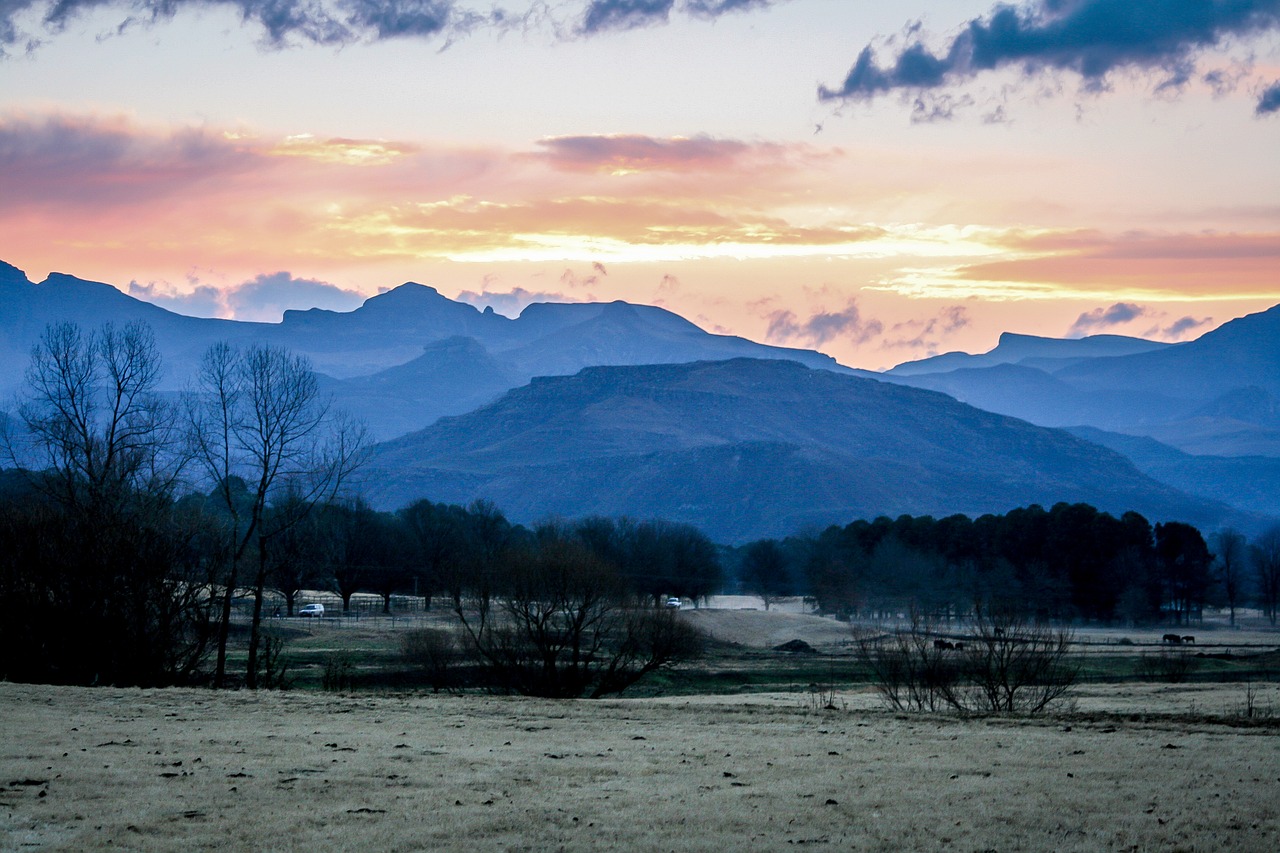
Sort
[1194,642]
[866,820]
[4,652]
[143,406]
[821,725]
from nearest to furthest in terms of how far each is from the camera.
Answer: [866,820], [821,725], [4,652], [143,406], [1194,642]

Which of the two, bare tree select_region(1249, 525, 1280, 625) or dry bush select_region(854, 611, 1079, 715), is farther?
bare tree select_region(1249, 525, 1280, 625)

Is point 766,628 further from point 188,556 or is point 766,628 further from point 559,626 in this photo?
point 188,556

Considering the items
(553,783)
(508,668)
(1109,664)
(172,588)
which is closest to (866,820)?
(553,783)

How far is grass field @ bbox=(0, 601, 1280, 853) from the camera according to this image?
13586 mm

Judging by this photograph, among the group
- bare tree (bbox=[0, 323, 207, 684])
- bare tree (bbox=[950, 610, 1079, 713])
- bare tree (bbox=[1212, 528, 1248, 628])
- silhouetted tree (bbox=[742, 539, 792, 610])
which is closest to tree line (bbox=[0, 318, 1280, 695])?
bare tree (bbox=[0, 323, 207, 684])

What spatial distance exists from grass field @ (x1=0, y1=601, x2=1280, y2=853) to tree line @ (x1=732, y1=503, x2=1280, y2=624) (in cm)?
9007

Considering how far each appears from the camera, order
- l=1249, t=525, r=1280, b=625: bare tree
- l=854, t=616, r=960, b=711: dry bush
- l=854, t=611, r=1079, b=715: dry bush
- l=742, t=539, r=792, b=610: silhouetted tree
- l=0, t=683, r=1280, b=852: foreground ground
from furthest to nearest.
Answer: l=742, t=539, r=792, b=610: silhouetted tree, l=1249, t=525, r=1280, b=625: bare tree, l=854, t=616, r=960, b=711: dry bush, l=854, t=611, r=1079, b=715: dry bush, l=0, t=683, r=1280, b=852: foreground ground

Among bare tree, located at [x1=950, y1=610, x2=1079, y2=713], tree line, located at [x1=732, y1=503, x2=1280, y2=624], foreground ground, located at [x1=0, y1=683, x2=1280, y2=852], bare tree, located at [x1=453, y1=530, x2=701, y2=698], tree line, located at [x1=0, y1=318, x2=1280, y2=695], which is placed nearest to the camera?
foreground ground, located at [x1=0, y1=683, x2=1280, y2=852]

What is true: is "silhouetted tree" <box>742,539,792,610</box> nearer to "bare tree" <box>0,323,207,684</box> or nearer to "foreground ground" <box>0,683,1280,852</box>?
"bare tree" <box>0,323,207,684</box>

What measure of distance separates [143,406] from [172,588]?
17138 mm

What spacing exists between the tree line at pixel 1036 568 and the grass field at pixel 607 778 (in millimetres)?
90065

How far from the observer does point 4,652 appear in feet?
110

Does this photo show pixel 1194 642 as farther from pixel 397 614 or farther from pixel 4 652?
pixel 4 652

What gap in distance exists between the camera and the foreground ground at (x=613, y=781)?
44.5 ft
